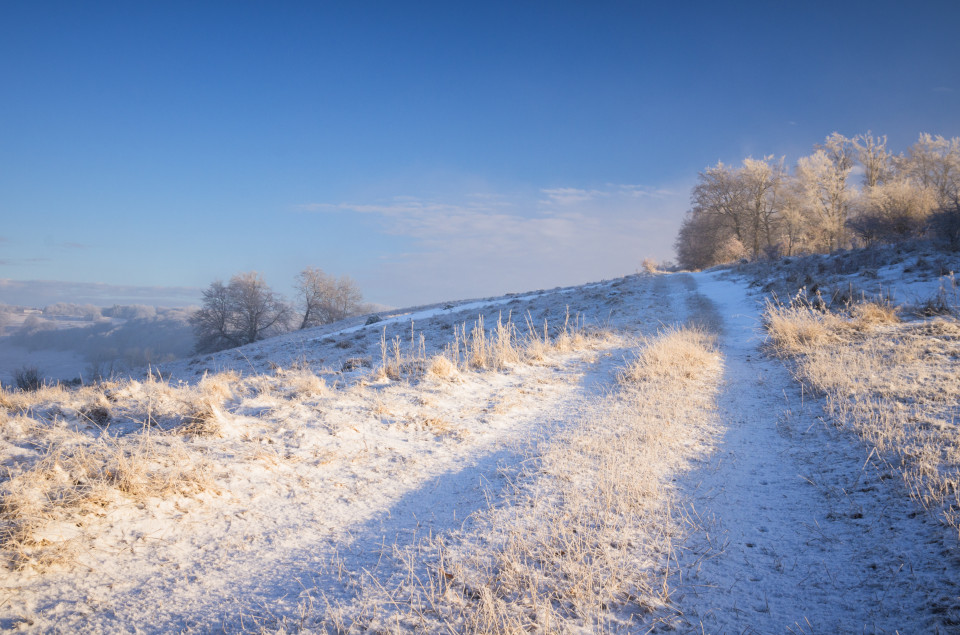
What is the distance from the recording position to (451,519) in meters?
3.14

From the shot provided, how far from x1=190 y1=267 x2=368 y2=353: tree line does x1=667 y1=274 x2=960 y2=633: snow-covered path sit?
34.1m

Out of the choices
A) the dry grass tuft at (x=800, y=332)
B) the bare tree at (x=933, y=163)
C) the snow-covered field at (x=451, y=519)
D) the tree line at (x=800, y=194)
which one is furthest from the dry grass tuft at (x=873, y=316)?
the bare tree at (x=933, y=163)

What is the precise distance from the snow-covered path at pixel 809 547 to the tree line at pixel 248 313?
112 ft

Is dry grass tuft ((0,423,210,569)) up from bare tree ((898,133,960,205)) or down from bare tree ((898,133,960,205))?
down

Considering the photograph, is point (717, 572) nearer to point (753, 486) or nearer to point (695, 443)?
point (753, 486)

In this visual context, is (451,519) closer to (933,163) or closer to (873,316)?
(873,316)

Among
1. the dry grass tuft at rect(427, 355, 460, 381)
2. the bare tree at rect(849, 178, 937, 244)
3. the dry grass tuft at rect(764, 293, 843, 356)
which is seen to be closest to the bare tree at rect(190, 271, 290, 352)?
the dry grass tuft at rect(427, 355, 460, 381)

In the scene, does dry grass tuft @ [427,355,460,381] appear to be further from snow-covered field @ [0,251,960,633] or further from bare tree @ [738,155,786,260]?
bare tree @ [738,155,786,260]

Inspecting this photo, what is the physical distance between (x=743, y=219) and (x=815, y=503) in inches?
1496

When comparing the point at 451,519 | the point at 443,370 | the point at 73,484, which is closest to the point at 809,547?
the point at 451,519

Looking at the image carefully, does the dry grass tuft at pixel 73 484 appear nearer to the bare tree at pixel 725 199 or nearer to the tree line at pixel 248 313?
the tree line at pixel 248 313

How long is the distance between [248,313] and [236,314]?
0.89 metres

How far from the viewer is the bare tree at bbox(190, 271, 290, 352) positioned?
3350 cm

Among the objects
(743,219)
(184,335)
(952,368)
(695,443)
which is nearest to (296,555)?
(695,443)
